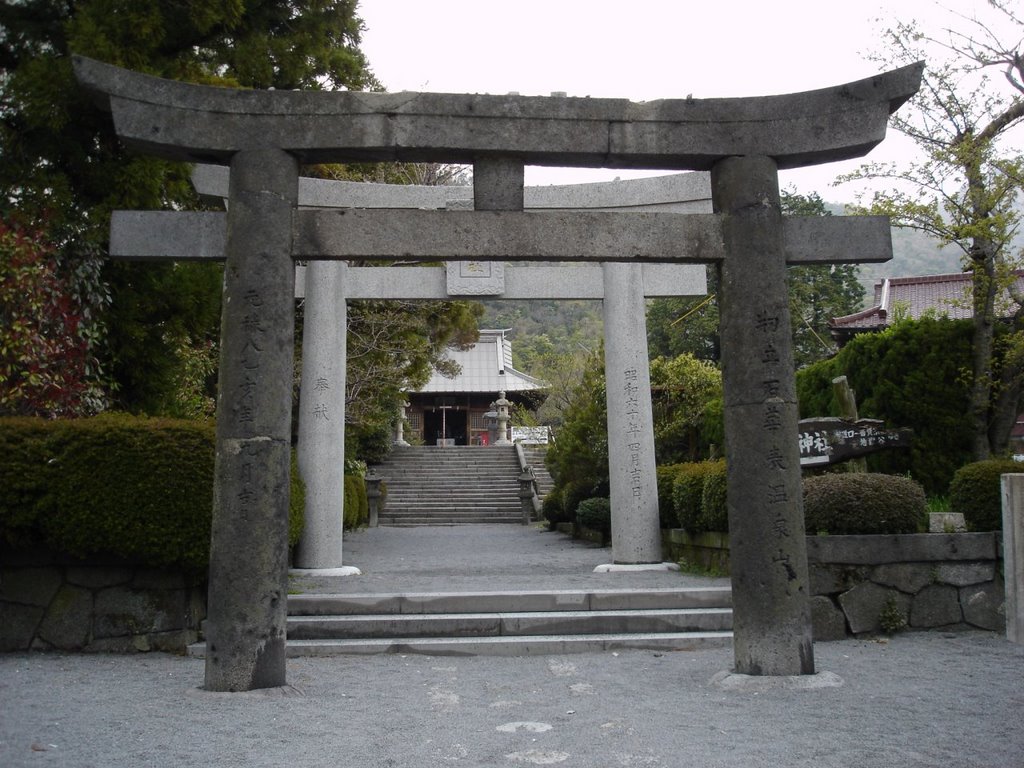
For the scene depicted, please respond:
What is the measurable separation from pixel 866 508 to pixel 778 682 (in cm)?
251

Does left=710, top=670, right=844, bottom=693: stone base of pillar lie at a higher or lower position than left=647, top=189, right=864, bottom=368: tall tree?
lower

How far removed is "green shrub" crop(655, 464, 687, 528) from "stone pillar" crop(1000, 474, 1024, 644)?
7982mm

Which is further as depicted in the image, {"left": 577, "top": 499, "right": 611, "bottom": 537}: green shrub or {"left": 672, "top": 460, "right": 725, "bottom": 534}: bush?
{"left": 577, "top": 499, "right": 611, "bottom": 537}: green shrub

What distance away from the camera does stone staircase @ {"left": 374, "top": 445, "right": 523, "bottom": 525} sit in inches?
941

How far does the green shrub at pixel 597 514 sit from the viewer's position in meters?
15.2

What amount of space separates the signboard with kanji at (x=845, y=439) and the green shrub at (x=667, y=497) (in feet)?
8.79

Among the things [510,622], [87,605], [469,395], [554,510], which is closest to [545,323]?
[469,395]

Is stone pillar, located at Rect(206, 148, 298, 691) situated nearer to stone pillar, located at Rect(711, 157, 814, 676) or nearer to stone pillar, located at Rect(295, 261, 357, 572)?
stone pillar, located at Rect(711, 157, 814, 676)

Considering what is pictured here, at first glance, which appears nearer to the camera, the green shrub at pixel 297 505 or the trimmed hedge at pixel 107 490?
the trimmed hedge at pixel 107 490

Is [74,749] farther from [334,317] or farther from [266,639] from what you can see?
[334,317]

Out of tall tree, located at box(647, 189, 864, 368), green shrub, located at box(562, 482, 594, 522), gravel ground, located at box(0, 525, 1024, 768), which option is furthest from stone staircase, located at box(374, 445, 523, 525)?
gravel ground, located at box(0, 525, 1024, 768)

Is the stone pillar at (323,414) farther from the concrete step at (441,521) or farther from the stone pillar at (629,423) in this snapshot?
the concrete step at (441,521)

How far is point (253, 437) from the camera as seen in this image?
5.39m

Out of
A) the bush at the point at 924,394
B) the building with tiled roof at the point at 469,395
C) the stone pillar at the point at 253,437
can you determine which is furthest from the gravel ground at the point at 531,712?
the building with tiled roof at the point at 469,395
